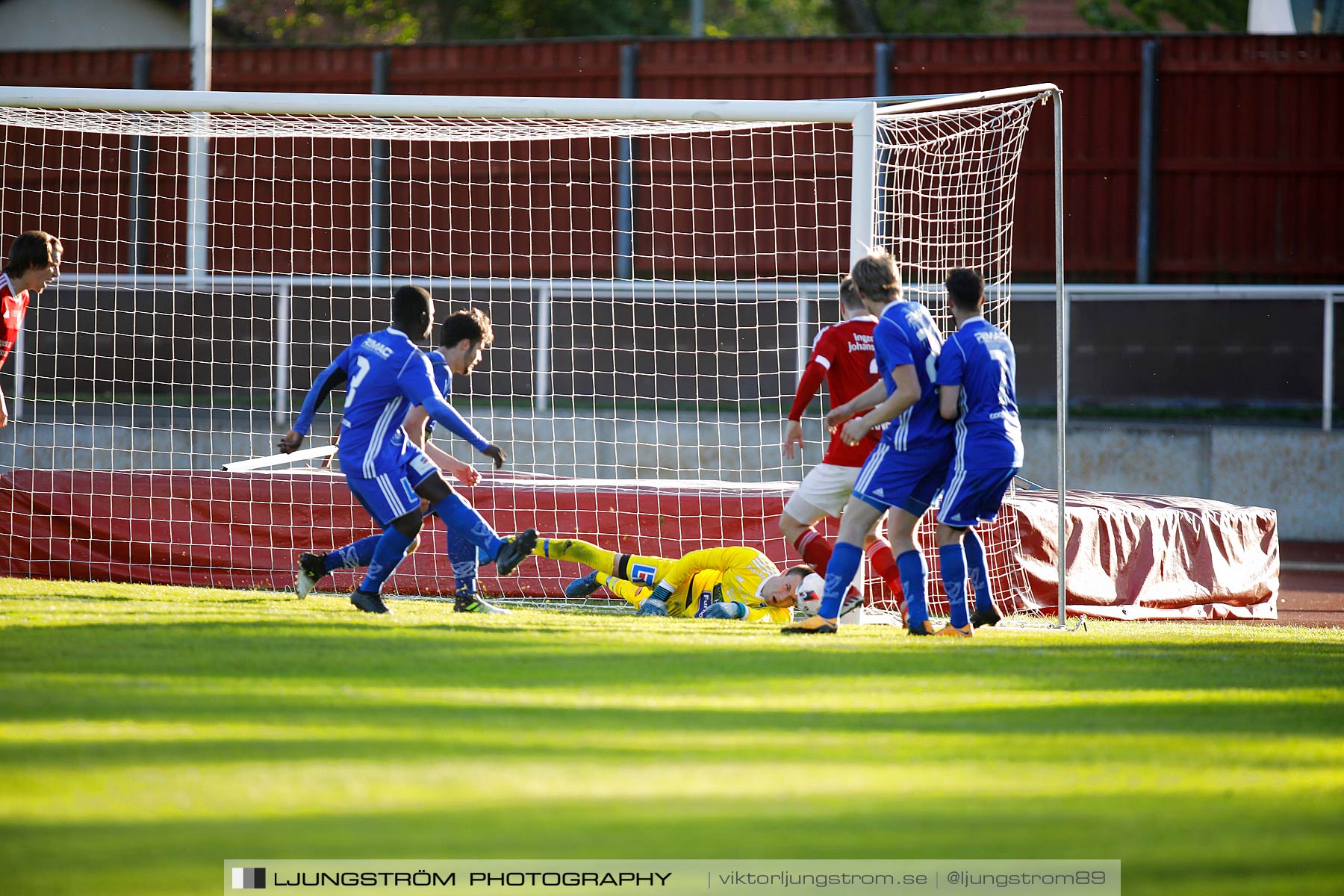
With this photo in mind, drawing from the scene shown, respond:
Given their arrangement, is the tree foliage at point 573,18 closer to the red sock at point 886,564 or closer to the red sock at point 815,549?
the red sock at point 886,564

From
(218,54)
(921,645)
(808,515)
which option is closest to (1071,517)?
(808,515)

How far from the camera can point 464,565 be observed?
6.99 metres

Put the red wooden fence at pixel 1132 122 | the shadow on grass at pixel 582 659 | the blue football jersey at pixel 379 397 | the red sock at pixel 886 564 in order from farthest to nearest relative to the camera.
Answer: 1. the red wooden fence at pixel 1132 122
2. the red sock at pixel 886 564
3. the blue football jersey at pixel 379 397
4. the shadow on grass at pixel 582 659

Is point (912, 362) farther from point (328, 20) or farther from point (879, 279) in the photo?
point (328, 20)

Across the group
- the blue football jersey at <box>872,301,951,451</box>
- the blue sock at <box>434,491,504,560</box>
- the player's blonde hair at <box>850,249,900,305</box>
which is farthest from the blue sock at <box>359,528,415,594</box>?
the player's blonde hair at <box>850,249,900,305</box>

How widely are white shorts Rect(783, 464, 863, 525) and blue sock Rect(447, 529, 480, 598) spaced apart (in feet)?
5.24

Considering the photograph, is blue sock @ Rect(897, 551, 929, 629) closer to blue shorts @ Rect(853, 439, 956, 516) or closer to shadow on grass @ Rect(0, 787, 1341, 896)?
blue shorts @ Rect(853, 439, 956, 516)

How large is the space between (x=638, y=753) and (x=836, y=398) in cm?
369

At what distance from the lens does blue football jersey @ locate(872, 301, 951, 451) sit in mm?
5918

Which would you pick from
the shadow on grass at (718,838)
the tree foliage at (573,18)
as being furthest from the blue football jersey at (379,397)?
the tree foliage at (573,18)

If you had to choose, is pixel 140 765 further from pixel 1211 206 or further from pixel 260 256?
pixel 1211 206

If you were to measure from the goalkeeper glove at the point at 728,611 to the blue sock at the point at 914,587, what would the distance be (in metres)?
1.13

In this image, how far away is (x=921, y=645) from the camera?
5746 millimetres

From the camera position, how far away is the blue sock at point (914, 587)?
6.17 meters
